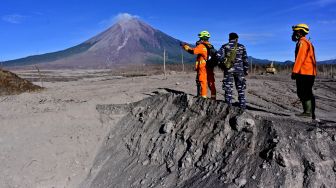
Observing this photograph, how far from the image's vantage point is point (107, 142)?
9.29m

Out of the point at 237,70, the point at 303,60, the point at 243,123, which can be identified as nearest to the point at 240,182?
the point at 243,123

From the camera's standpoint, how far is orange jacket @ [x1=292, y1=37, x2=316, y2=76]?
7.99m

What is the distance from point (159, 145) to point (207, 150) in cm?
129

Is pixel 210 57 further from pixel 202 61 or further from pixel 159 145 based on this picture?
pixel 159 145

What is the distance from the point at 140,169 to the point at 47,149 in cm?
214

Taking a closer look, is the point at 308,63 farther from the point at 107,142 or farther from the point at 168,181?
the point at 107,142

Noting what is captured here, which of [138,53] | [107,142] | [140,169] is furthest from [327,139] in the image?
[138,53]

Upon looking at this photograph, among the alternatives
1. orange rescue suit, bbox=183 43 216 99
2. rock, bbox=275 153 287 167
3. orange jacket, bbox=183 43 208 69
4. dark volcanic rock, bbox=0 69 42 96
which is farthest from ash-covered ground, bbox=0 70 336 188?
dark volcanic rock, bbox=0 69 42 96

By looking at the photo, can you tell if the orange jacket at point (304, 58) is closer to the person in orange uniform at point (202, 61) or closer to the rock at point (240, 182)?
the person in orange uniform at point (202, 61)

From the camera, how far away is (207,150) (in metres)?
7.16

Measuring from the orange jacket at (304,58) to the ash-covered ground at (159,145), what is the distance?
901mm

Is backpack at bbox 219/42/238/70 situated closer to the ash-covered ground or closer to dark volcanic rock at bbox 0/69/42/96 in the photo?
the ash-covered ground

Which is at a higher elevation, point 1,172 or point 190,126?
point 190,126

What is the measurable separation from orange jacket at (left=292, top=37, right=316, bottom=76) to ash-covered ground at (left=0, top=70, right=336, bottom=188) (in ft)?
2.96
